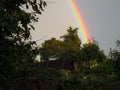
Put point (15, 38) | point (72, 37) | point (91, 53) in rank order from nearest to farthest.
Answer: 1. point (15, 38)
2. point (91, 53)
3. point (72, 37)

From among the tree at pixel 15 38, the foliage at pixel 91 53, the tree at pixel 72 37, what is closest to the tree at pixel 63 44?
the tree at pixel 72 37

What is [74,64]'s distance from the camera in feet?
145

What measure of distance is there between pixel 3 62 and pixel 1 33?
0.80 metres

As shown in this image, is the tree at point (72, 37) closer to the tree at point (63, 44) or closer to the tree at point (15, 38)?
the tree at point (63, 44)

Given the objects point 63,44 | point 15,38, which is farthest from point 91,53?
point 63,44

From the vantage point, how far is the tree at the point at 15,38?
8.77 metres

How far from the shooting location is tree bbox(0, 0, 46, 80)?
8.77 meters

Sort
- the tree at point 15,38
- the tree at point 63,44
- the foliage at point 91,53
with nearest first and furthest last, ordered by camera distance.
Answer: the tree at point 15,38, the foliage at point 91,53, the tree at point 63,44

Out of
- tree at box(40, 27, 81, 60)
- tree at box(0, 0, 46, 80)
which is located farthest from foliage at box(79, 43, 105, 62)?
tree at box(0, 0, 46, 80)

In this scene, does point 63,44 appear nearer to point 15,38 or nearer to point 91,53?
point 91,53

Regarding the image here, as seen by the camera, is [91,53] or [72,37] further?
[72,37]

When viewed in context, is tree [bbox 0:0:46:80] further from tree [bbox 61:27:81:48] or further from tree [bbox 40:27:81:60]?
tree [bbox 61:27:81:48]

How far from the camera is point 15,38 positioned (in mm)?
9203

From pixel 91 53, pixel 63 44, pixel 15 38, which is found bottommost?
pixel 15 38
